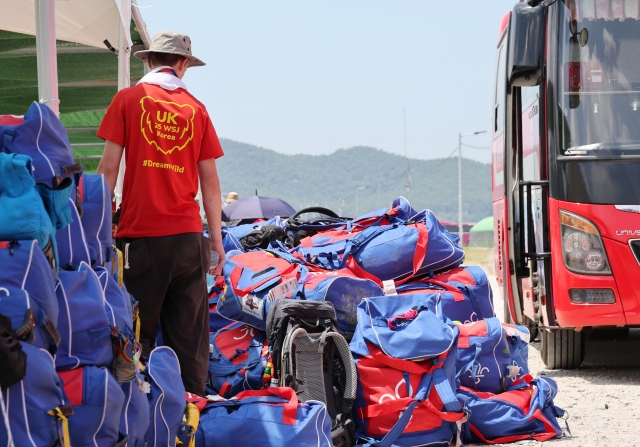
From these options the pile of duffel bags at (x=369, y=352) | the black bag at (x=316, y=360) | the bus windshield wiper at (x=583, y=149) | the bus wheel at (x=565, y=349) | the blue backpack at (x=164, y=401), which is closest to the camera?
the blue backpack at (x=164, y=401)

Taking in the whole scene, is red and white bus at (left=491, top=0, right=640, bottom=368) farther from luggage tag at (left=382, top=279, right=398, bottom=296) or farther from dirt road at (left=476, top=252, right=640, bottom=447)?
luggage tag at (left=382, top=279, right=398, bottom=296)

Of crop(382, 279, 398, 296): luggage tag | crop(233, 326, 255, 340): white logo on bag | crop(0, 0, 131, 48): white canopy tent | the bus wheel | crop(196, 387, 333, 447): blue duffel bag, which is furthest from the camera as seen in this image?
the bus wheel

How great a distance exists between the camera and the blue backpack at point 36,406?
8.68 feet

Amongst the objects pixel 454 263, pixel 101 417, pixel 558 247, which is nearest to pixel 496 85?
pixel 558 247

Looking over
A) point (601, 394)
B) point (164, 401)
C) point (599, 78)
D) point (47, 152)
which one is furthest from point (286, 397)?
point (599, 78)

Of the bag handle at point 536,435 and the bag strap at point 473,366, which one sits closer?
the bag handle at point 536,435

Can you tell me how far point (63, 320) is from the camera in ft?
10.2

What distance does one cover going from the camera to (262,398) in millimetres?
4363

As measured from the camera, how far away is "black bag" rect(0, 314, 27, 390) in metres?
2.49

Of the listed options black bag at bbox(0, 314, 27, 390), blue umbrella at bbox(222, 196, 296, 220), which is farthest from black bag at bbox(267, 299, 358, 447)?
blue umbrella at bbox(222, 196, 296, 220)

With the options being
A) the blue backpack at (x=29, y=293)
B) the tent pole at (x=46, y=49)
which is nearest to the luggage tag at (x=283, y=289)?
the tent pole at (x=46, y=49)

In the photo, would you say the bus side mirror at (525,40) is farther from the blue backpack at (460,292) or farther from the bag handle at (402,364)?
the bag handle at (402,364)

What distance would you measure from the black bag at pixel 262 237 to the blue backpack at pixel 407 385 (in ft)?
7.45

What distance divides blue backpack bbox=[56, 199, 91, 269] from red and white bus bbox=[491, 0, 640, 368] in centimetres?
458
